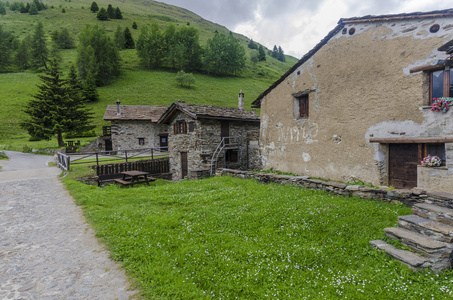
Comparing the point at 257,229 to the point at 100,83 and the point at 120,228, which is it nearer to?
the point at 120,228

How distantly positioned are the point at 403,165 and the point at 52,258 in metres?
10.8

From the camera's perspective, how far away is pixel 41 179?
12.9 meters

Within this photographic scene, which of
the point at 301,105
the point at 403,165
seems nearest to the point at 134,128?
the point at 301,105

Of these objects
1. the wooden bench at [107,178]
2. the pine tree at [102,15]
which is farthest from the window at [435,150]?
the pine tree at [102,15]

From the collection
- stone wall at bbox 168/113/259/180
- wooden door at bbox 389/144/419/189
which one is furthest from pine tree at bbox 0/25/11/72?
wooden door at bbox 389/144/419/189

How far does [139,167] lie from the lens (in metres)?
18.9

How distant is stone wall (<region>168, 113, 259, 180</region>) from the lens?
57.2ft

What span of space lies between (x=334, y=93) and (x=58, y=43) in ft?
318

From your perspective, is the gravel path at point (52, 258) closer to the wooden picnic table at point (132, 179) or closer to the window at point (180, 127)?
the wooden picnic table at point (132, 179)

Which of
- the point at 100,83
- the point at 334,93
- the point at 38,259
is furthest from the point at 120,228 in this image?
the point at 100,83

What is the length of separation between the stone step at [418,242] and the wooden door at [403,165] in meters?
4.44

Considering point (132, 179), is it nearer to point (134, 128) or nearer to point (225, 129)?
point (225, 129)

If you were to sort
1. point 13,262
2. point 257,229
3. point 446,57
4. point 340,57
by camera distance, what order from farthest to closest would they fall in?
point 340,57 < point 446,57 < point 257,229 < point 13,262

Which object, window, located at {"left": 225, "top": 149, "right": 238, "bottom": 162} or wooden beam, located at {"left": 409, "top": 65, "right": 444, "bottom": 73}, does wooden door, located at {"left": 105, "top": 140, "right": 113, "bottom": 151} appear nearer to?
window, located at {"left": 225, "top": 149, "right": 238, "bottom": 162}
